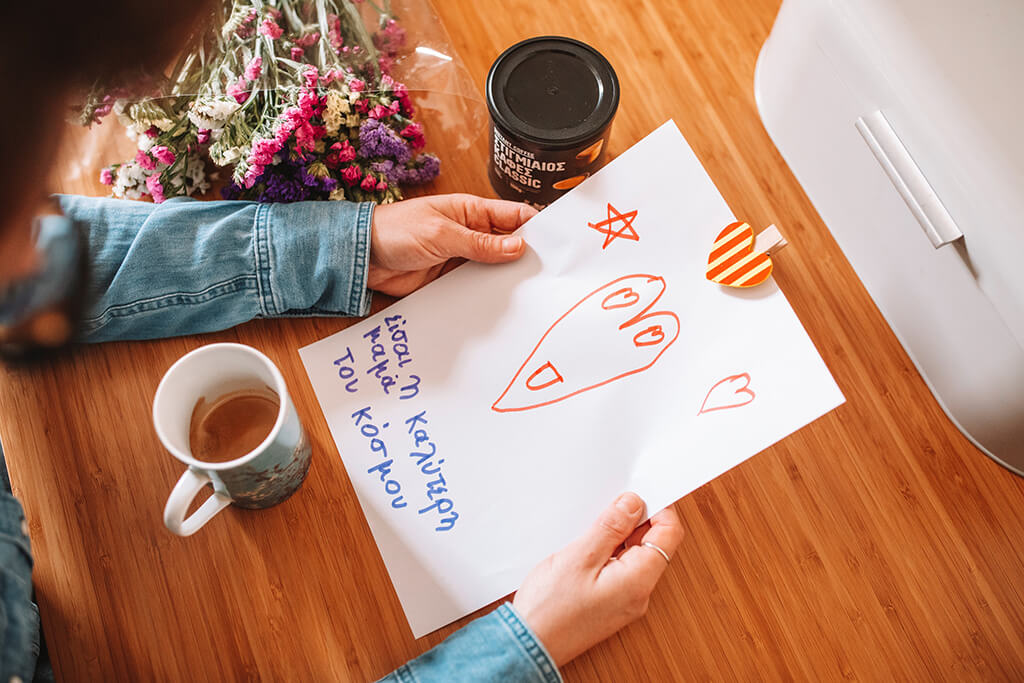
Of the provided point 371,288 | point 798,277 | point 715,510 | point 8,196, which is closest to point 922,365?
point 798,277

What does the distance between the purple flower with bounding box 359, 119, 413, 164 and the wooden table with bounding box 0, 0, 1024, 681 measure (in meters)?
0.16

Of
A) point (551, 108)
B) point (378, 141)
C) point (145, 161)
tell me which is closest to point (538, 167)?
point (551, 108)

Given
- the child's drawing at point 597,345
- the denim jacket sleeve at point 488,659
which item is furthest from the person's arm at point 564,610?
the child's drawing at point 597,345

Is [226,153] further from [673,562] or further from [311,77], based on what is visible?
[673,562]

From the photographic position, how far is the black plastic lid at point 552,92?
56 cm

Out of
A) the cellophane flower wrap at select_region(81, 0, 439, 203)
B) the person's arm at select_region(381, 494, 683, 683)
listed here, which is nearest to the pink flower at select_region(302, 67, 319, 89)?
the cellophane flower wrap at select_region(81, 0, 439, 203)

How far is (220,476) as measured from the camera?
47cm

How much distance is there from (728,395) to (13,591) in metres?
0.51

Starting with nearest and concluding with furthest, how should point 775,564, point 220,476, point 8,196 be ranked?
point 8,196 < point 220,476 < point 775,564

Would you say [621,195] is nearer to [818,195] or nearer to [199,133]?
[818,195]

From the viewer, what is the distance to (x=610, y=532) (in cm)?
54

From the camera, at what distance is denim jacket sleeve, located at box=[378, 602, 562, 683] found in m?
0.50

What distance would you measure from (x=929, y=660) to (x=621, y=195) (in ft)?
1.50

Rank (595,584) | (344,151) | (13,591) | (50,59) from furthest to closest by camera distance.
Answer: (344,151)
(595,584)
(13,591)
(50,59)
